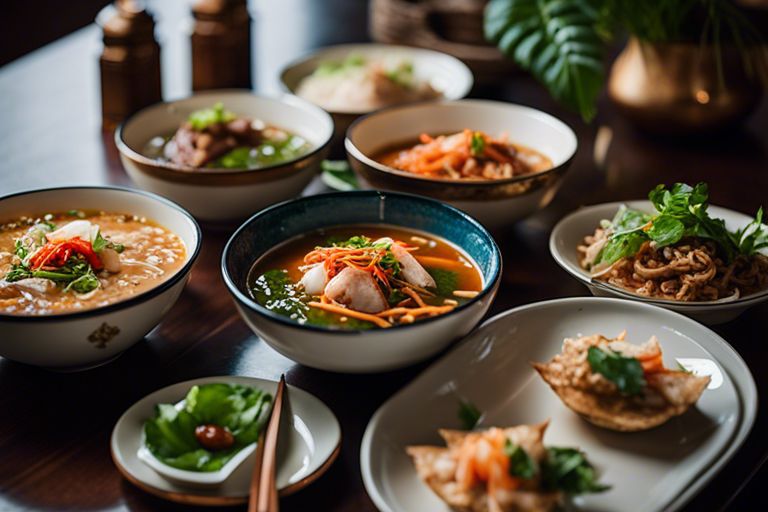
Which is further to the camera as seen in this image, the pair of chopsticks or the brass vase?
the brass vase

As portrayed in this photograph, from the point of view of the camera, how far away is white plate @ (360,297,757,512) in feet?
4.80

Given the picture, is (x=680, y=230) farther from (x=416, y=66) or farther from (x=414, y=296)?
(x=416, y=66)

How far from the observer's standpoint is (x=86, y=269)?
183 centimetres

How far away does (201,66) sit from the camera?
3.31 m

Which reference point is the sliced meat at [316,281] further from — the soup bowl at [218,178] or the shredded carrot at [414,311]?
the soup bowl at [218,178]

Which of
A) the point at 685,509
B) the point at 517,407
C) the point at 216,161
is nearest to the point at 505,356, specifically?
the point at 517,407

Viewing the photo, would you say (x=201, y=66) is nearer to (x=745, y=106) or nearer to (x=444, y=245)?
(x=444, y=245)

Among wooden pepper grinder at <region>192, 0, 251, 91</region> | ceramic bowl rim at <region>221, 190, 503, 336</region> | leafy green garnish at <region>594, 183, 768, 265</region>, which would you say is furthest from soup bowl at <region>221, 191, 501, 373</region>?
wooden pepper grinder at <region>192, 0, 251, 91</region>

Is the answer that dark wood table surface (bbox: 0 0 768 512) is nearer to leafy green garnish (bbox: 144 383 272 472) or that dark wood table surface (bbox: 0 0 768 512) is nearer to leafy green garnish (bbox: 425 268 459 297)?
leafy green garnish (bbox: 144 383 272 472)

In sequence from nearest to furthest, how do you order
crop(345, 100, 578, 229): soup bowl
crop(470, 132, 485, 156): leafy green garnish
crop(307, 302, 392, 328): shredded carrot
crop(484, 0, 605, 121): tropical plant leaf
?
crop(307, 302, 392, 328): shredded carrot → crop(345, 100, 578, 229): soup bowl → crop(470, 132, 485, 156): leafy green garnish → crop(484, 0, 605, 121): tropical plant leaf

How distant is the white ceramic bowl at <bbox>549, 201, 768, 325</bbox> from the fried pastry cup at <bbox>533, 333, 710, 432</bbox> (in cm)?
31

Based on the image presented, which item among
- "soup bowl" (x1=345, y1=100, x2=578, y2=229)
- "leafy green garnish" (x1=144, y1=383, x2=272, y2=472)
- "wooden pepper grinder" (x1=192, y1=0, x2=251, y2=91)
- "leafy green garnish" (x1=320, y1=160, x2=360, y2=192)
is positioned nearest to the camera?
"leafy green garnish" (x1=144, y1=383, x2=272, y2=472)

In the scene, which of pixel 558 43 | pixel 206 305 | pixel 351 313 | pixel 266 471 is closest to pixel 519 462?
pixel 266 471

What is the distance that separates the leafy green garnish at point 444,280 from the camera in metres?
1.91
